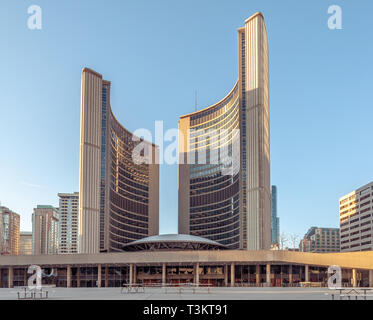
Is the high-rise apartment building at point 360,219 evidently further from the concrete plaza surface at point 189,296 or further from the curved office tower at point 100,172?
the concrete plaza surface at point 189,296

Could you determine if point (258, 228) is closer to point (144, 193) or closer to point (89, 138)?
point (89, 138)

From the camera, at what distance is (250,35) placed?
13662 cm

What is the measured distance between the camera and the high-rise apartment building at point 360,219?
173887 millimetres

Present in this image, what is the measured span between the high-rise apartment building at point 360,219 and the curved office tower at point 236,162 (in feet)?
177

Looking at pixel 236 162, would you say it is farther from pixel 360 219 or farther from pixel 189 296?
A: pixel 189 296

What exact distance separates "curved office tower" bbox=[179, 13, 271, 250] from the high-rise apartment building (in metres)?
53.9

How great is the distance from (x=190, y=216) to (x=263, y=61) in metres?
68.1

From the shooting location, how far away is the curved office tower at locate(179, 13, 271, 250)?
131m

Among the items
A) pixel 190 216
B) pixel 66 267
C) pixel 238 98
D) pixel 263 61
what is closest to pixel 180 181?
pixel 190 216

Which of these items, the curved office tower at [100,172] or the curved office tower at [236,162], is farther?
the curved office tower at [100,172]

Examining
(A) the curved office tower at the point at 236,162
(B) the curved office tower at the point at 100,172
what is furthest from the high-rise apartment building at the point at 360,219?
(B) the curved office tower at the point at 100,172

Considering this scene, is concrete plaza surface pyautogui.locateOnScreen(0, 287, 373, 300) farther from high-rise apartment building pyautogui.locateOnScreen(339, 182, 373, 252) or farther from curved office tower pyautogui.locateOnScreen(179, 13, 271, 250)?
high-rise apartment building pyautogui.locateOnScreen(339, 182, 373, 252)

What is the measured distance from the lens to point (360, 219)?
18438cm

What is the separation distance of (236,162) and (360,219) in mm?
71358
